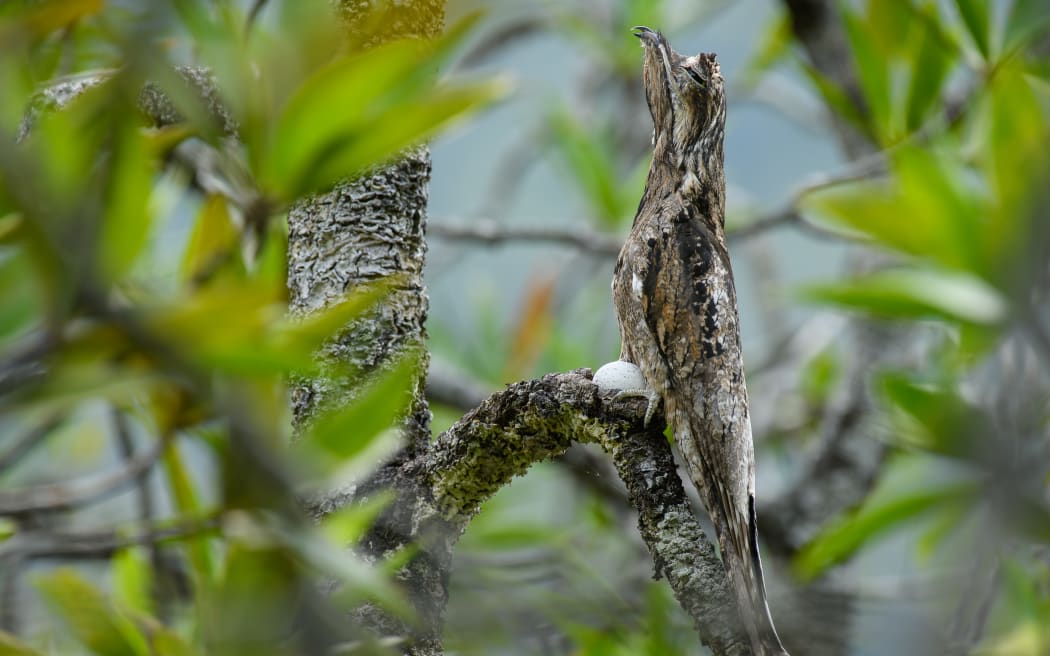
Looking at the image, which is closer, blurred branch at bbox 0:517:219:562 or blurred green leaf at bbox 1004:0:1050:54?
blurred branch at bbox 0:517:219:562

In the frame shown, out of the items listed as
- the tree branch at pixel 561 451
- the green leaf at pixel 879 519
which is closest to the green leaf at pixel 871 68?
the green leaf at pixel 879 519

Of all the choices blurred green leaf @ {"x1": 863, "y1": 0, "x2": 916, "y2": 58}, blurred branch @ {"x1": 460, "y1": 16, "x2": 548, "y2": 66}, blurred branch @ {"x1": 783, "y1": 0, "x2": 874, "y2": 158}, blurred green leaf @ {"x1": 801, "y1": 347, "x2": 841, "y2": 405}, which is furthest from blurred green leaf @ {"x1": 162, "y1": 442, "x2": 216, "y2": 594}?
blurred branch @ {"x1": 460, "y1": 16, "x2": 548, "y2": 66}

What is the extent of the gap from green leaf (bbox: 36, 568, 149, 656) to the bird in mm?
765

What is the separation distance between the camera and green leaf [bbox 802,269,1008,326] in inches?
64.3

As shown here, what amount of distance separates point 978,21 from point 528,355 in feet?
6.45

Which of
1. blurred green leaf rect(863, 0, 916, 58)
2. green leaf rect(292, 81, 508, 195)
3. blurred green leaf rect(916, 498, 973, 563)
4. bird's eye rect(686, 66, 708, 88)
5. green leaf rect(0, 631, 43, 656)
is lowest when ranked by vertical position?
blurred green leaf rect(916, 498, 973, 563)

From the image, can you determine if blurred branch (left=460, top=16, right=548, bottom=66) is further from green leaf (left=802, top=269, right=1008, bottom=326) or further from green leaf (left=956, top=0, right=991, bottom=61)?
green leaf (left=802, top=269, right=1008, bottom=326)

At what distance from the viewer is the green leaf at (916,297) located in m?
1.63

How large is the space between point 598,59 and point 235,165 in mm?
4640

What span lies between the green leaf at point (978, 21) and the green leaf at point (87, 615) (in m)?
2.07

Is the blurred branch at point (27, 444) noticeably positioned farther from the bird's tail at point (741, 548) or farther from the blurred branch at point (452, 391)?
the blurred branch at point (452, 391)

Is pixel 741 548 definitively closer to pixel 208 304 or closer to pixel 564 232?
pixel 208 304

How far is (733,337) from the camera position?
1556mm

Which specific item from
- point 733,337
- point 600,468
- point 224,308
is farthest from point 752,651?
point 600,468
